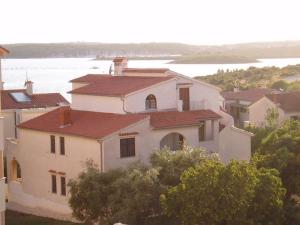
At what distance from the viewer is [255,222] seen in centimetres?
2561

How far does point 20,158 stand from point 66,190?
17.7 ft

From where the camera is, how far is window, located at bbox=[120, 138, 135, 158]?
112ft

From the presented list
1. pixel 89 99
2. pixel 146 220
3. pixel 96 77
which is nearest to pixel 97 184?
pixel 146 220

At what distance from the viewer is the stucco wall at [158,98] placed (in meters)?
37.4

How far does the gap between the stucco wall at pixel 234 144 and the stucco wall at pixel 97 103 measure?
6310mm

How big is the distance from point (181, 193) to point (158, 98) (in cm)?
1367

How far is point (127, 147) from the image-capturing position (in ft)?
113

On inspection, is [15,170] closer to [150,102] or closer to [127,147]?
[150,102]

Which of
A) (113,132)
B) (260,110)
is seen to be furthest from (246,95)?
(113,132)

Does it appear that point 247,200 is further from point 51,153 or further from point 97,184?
point 51,153

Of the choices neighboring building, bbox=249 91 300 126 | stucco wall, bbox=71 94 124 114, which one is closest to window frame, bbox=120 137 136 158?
stucco wall, bbox=71 94 124 114

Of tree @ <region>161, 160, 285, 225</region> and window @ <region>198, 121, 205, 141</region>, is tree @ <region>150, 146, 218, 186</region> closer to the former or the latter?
tree @ <region>161, 160, 285, 225</region>

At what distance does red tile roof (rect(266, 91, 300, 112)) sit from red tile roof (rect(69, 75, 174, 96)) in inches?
694

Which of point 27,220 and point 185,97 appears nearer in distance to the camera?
point 27,220
